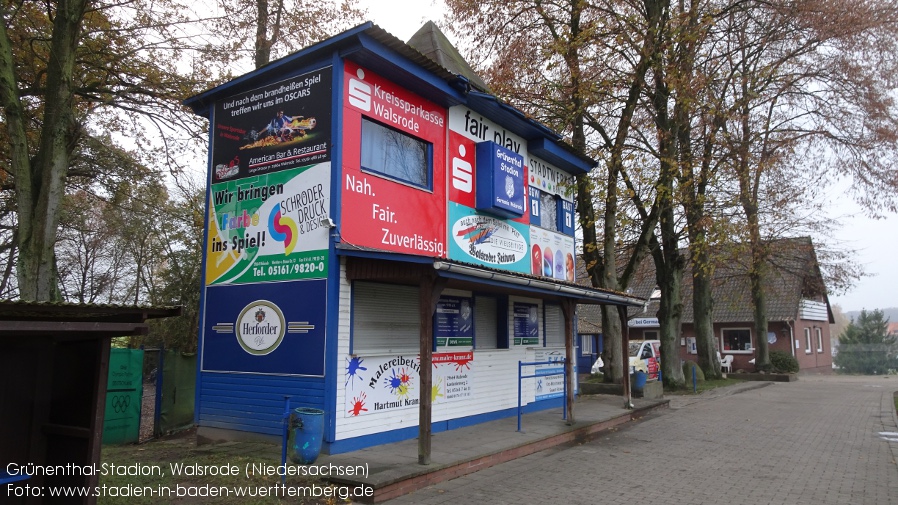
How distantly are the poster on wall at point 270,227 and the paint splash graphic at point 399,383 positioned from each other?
6.48ft

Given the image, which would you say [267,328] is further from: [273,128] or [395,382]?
[273,128]

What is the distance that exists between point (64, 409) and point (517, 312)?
883 cm

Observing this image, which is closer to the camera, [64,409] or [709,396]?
[64,409]

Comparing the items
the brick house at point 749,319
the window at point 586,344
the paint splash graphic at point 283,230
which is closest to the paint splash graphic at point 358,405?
the paint splash graphic at point 283,230

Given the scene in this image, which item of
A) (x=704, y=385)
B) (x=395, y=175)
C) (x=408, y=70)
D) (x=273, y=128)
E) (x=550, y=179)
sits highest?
(x=408, y=70)

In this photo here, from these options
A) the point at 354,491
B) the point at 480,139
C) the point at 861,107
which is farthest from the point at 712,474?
the point at 861,107

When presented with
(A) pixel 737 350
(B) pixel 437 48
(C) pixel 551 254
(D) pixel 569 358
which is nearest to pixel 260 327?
(D) pixel 569 358

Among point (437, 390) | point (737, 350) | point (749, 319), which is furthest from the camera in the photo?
point (737, 350)

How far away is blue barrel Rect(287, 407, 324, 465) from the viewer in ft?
24.6

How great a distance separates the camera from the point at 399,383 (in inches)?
374

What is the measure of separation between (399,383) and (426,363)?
1.74 meters

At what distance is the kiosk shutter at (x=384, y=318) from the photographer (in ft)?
29.6

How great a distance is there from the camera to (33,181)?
35.4 feet

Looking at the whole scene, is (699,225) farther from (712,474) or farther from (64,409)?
(64,409)
